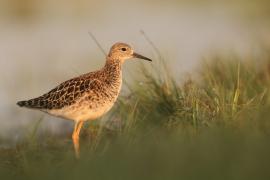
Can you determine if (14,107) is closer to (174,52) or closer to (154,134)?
(174,52)

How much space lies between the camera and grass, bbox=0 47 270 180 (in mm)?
7000

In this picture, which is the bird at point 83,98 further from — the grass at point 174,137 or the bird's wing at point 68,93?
the grass at point 174,137

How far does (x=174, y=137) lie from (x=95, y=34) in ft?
35.3

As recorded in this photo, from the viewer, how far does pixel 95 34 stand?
62.2 ft

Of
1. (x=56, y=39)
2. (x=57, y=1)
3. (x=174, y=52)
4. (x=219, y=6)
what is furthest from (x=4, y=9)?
(x=174, y=52)

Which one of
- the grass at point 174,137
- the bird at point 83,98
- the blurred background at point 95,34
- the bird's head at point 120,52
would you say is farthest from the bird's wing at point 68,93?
the blurred background at point 95,34

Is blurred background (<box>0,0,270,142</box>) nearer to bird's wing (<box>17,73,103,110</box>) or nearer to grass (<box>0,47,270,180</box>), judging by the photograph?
grass (<box>0,47,270,180</box>)

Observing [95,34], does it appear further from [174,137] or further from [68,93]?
[174,137]

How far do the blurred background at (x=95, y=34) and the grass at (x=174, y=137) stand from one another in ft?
4.48

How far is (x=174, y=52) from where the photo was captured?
1645cm

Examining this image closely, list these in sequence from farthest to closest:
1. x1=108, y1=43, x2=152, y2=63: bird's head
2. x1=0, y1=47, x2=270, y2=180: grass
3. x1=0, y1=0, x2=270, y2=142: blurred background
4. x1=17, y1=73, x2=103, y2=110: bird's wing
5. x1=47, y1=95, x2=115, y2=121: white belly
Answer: x1=0, y1=0, x2=270, y2=142: blurred background → x1=108, y1=43, x2=152, y2=63: bird's head → x1=17, y1=73, x2=103, y2=110: bird's wing → x1=47, y1=95, x2=115, y2=121: white belly → x1=0, y1=47, x2=270, y2=180: grass

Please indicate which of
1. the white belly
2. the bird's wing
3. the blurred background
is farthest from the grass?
the blurred background

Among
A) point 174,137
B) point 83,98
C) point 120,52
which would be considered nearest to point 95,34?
point 120,52

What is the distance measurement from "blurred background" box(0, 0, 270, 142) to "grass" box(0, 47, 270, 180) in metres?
1.36
